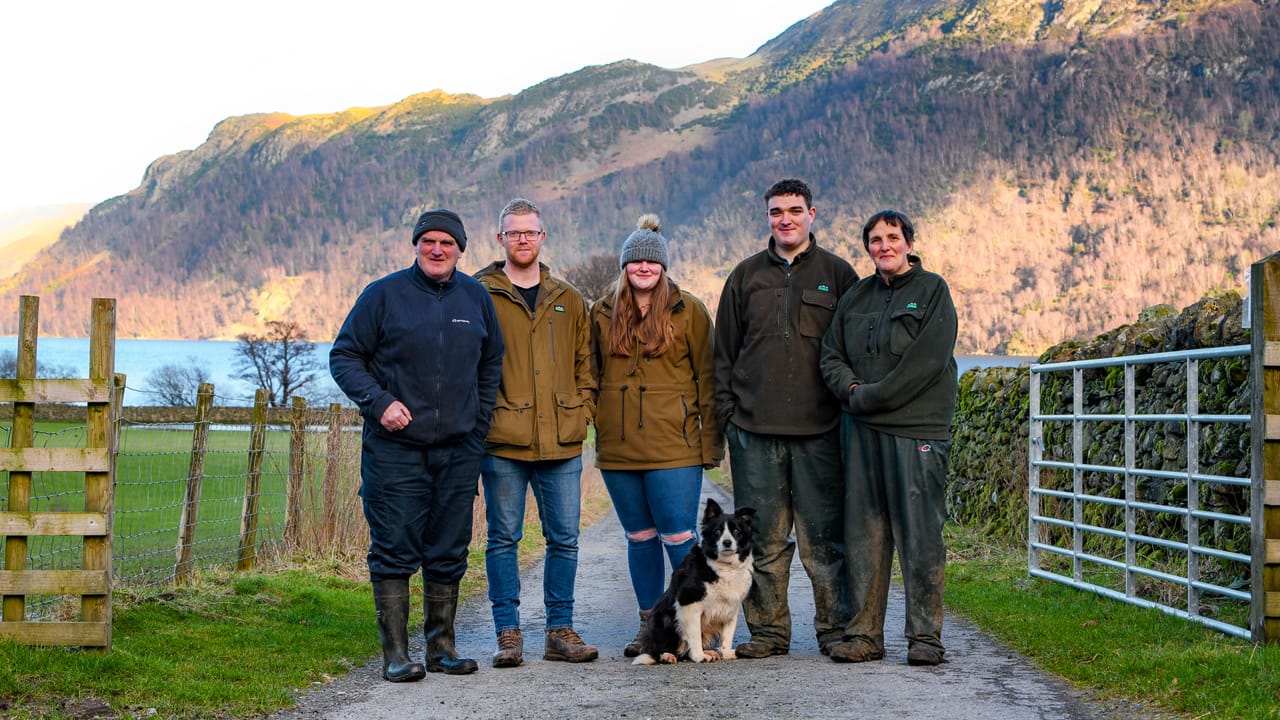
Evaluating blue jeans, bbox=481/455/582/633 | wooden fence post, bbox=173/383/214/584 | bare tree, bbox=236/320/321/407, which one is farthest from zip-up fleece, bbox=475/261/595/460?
bare tree, bbox=236/320/321/407

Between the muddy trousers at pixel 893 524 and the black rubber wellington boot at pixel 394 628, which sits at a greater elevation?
the muddy trousers at pixel 893 524

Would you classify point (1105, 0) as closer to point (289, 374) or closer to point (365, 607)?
point (289, 374)

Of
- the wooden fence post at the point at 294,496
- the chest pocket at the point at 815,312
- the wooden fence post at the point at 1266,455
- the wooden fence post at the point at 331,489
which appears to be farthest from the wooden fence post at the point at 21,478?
the wooden fence post at the point at 1266,455

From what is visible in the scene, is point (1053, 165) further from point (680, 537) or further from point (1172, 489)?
point (680, 537)

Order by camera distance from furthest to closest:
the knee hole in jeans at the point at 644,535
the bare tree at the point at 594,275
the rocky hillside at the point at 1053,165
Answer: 1. the rocky hillside at the point at 1053,165
2. the bare tree at the point at 594,275
3. the knee hole in jeans at the point at 644,535

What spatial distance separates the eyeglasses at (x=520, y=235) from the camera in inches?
251

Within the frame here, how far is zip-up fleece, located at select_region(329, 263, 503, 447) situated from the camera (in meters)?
5.79

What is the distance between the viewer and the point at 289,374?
59.0 m

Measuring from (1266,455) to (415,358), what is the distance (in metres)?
4.17

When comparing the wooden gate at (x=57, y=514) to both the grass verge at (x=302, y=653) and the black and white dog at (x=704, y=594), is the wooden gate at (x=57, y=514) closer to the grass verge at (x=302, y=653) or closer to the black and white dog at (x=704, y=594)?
the grass verge at (x=302, y=653)

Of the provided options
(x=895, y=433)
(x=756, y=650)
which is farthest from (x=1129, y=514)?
(x=756, y=650)

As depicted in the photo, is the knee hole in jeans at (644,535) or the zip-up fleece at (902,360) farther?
the knee hole in jeans at (644,535)

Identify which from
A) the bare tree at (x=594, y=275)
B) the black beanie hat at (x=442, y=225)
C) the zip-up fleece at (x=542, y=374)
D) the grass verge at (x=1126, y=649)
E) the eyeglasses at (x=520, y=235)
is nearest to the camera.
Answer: the grass verge at (x=1126, y=649)

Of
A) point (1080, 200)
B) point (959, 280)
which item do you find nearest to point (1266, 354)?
point (959, 280)
